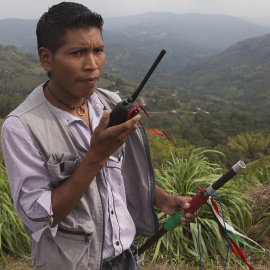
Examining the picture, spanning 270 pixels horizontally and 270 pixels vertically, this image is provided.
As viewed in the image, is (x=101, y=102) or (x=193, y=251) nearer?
(x=101, y=102)

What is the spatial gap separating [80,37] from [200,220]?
260cm

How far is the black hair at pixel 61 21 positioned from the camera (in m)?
1.27

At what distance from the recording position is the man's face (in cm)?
128

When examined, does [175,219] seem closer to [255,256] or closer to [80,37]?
[80,37]

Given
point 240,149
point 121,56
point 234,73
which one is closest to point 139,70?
point 121,56

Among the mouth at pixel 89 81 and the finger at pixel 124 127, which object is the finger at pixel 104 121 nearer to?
the finger at pixel 124 127

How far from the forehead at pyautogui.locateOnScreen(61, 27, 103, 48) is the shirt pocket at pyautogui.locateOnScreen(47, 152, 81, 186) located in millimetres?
529

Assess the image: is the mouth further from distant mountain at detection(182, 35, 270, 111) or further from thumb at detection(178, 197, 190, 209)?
distant mountain at detection(182, 35, 270, 111)

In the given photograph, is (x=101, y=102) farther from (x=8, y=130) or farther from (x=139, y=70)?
(x=139, y=70)

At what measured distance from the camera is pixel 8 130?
113 centimetres

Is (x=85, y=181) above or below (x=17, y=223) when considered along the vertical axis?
above

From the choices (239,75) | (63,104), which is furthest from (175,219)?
(239,75)

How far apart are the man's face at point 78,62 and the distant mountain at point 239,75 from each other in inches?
3824

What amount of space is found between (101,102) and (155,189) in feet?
2.35
